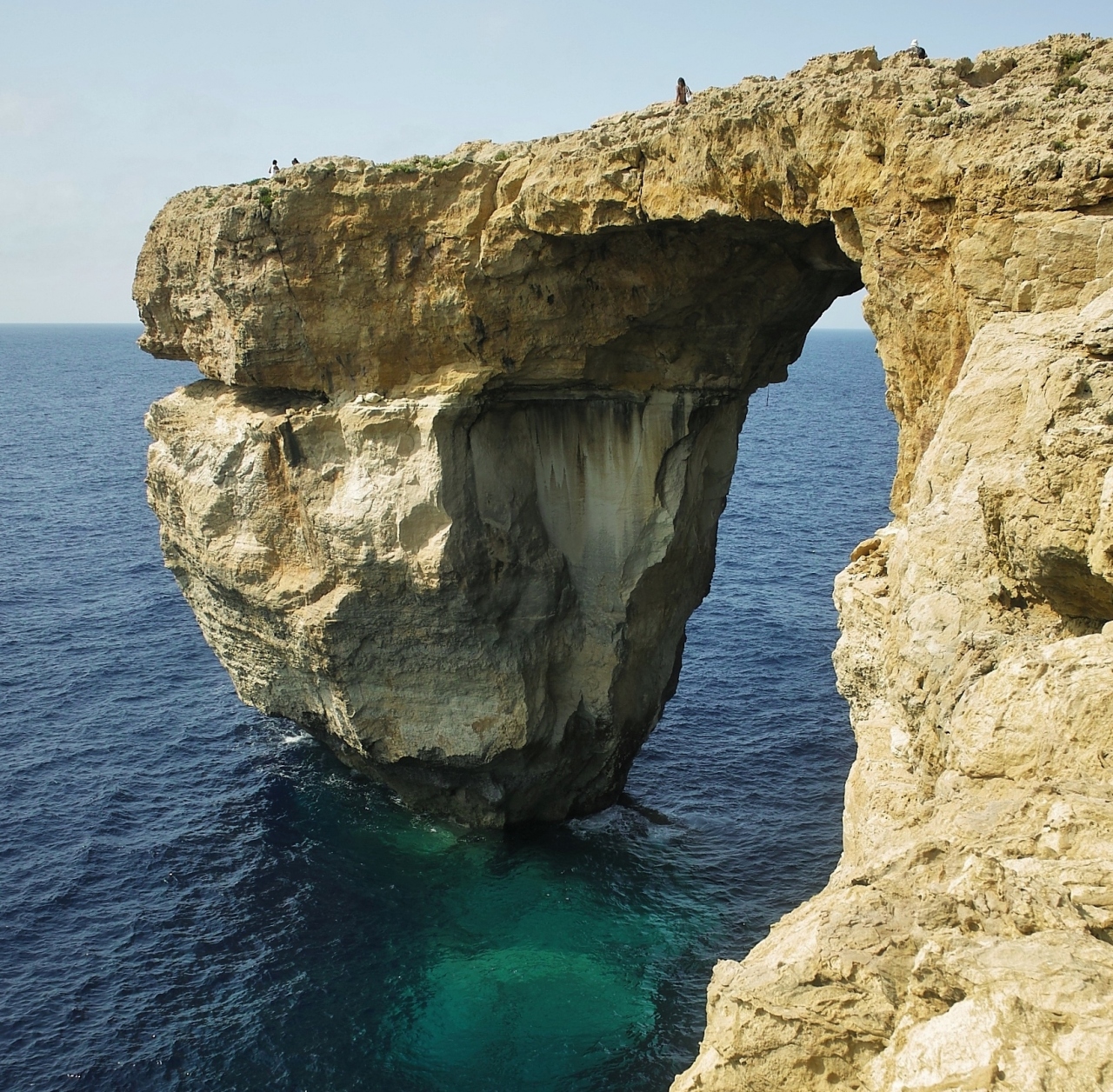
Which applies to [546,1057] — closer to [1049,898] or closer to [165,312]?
[1049,898]

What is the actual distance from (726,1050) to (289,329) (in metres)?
24.9

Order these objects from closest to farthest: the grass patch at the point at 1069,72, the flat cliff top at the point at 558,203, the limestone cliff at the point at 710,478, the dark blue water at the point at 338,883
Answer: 1. the limestone cliff at the point at 710,478
2. the flat cliff top at the point at 558,203
3. the grass patch at the point at 1069,72
4. the dark blue water at the point at 338,883

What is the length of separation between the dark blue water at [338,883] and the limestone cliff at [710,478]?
10.6ft

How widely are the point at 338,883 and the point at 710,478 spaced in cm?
1601

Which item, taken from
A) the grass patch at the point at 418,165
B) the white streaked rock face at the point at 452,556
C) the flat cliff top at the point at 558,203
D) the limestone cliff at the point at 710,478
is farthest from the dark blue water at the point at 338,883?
the grass patch at the point at 418,165

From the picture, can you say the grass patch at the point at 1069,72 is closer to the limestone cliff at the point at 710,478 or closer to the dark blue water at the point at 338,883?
the limestone cliff at the point at 710,478

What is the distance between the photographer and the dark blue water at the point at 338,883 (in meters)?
25.4

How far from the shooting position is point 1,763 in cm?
3575

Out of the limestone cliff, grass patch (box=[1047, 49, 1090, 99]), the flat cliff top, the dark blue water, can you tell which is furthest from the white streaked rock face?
grass patch (box=[1047, 49, 1090, 99])

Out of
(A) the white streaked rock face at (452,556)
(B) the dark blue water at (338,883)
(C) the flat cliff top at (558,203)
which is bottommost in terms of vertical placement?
(B) the dark blue water at (338,883)

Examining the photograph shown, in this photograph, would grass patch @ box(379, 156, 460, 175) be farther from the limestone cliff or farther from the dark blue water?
the dark blue water

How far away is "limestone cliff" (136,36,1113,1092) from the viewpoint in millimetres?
8055

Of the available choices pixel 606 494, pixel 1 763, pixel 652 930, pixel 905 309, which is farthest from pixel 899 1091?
pixel 1 763

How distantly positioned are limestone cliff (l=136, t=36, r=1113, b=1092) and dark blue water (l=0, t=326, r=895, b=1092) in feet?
10.6
